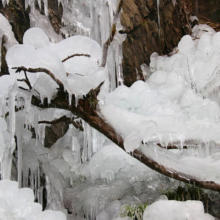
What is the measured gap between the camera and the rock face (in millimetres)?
5824

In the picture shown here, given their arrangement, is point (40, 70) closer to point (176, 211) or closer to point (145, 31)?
point (176, 211)

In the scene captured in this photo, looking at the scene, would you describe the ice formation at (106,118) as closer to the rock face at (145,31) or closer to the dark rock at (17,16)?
the dark rock at (17,16)

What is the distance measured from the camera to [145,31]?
6.08 metres

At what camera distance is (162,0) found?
6.16 m

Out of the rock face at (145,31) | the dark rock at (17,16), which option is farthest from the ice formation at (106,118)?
the rock face at (145,31)

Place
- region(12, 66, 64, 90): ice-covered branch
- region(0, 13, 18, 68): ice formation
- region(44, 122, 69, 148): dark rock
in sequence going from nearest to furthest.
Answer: region(12, 66, 64, 90): ice-covered branch, region(0, 13, 18, 68): ice formation, region(44, 122, 69, 148): dark rock

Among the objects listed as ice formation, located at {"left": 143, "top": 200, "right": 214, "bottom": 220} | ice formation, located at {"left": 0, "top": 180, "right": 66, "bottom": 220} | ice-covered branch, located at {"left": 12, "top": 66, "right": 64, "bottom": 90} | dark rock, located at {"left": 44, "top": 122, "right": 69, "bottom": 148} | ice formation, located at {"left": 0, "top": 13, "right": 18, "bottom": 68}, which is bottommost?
ice formation, located at {"left": 143, "top": 200, "right": 214, "bottom": 220}

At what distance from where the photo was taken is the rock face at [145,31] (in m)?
5.82

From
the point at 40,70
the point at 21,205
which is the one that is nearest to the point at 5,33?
the point at 40,70

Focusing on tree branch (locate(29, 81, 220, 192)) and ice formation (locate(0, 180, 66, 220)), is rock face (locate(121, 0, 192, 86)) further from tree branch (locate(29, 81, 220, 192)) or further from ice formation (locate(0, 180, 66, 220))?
ice formation (locate(0, 180, 66, 220))

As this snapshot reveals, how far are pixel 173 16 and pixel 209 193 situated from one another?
426cm

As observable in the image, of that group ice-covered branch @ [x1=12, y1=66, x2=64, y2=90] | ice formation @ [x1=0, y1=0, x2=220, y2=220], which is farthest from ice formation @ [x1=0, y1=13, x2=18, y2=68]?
ice-covered branch @ [x1=12, y1=66, x2=64, y2=90]

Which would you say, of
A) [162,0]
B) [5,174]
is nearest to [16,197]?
[5,174]

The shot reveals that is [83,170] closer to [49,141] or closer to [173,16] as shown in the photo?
[49,141]
